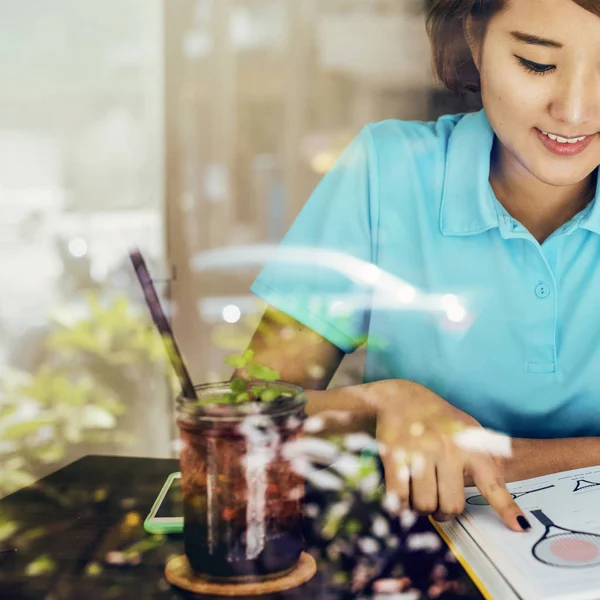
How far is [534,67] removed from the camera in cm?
78

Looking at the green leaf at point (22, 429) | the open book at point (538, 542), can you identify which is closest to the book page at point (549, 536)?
the open book at point (538, 542)

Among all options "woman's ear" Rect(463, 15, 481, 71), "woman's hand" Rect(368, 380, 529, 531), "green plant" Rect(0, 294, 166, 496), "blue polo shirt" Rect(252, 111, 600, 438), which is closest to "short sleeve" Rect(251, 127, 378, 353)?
"blue polo shirt" Rect(252, 111, 600, 438)

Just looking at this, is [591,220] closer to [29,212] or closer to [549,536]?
[549,536]

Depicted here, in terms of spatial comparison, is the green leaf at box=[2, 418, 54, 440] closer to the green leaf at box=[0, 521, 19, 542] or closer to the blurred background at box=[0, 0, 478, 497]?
the blurred background at box=[0, 0, 478, 497]

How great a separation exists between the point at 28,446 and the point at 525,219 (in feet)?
2.57

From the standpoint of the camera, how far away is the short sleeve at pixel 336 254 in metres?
0.88

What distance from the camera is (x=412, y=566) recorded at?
0.45 meters

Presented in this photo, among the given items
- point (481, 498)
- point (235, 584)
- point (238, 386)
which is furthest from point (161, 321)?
point (481, 498)

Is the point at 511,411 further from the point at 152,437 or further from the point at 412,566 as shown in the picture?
the point at 152,437

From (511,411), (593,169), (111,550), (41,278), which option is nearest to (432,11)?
(593,169)

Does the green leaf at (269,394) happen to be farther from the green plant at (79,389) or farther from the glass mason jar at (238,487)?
the green plant at (79,389)

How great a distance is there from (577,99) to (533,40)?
8 cm

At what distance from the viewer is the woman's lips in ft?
2.64

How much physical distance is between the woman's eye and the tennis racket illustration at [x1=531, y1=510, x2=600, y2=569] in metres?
0.50
